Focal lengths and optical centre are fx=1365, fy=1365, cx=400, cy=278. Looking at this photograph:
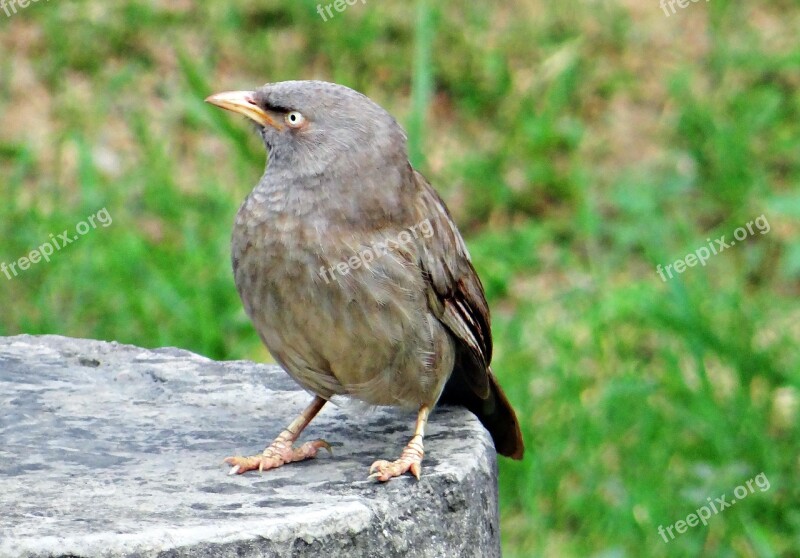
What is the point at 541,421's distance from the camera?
21.9ft

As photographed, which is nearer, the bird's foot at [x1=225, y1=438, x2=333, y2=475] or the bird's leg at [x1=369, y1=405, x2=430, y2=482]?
the bird's leg at [x1=369, y1=405, x2=430, y2=482]

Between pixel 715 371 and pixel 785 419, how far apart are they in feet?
1.60

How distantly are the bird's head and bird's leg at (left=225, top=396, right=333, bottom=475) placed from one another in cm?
81

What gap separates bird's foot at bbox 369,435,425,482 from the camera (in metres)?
4.02

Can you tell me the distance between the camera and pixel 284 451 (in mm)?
4273

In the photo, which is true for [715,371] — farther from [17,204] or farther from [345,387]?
[17,204]

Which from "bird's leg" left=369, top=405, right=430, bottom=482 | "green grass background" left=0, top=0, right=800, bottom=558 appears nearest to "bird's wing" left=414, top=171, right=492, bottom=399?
"bird's leg" left=369, top=405, right=430, bottom=482

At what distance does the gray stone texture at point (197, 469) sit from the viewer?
3600 millimetres

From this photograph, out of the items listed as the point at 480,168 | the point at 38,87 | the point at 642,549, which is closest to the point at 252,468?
the point at 642,549
